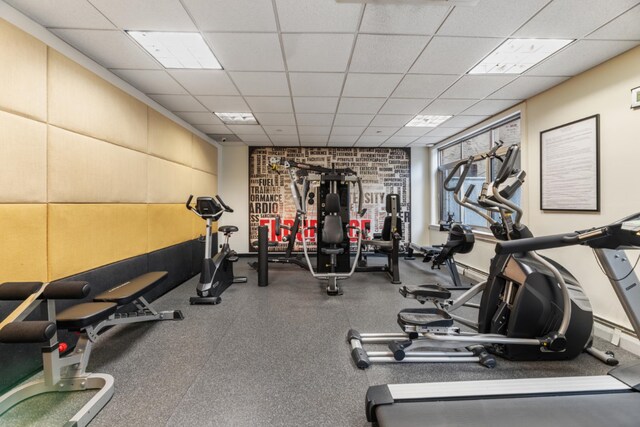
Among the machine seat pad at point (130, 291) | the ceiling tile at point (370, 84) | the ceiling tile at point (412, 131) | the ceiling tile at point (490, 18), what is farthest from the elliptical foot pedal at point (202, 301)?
the ceiling tile at point (412, 131)

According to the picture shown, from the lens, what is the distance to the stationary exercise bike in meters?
3.56

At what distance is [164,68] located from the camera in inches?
112

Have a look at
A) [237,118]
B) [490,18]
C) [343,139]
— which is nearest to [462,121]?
[343,139]

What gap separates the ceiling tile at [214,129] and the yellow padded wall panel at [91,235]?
7.41 ft

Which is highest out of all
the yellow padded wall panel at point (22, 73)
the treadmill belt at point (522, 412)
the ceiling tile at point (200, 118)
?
the ceiling tile at point (200, 118)

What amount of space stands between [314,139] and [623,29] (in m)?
4.65

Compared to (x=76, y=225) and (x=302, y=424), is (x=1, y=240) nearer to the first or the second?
(x=76, y=225)

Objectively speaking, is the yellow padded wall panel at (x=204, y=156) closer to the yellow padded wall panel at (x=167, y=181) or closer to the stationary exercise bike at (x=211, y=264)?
the yellow padded wall panel at (x=167, y=181)

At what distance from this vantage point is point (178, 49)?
2.52 metres

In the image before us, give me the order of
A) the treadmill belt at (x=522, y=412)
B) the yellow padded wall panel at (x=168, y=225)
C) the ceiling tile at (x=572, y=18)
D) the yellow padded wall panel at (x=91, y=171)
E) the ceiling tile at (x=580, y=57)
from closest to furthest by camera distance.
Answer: the treadmill belt at (x=522, y=412) < the ceiling tile at (x=572, y=18) < the yellow padded wall panel at (x=91, y=171) < the ceiling tile at (x=580, y=57) < the yellow padded wall panel at (x=168, y=225)

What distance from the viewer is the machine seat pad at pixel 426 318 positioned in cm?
217

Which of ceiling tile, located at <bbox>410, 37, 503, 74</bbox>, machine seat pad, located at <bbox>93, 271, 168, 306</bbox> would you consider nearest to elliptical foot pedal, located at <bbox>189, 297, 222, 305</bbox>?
machine seat pad, located at <bbox>93, 271, 168, 306</bbox>

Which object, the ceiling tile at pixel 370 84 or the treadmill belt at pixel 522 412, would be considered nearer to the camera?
the treadmill belt at pixel 522 412

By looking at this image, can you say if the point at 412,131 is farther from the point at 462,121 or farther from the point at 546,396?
the point at 546,396
